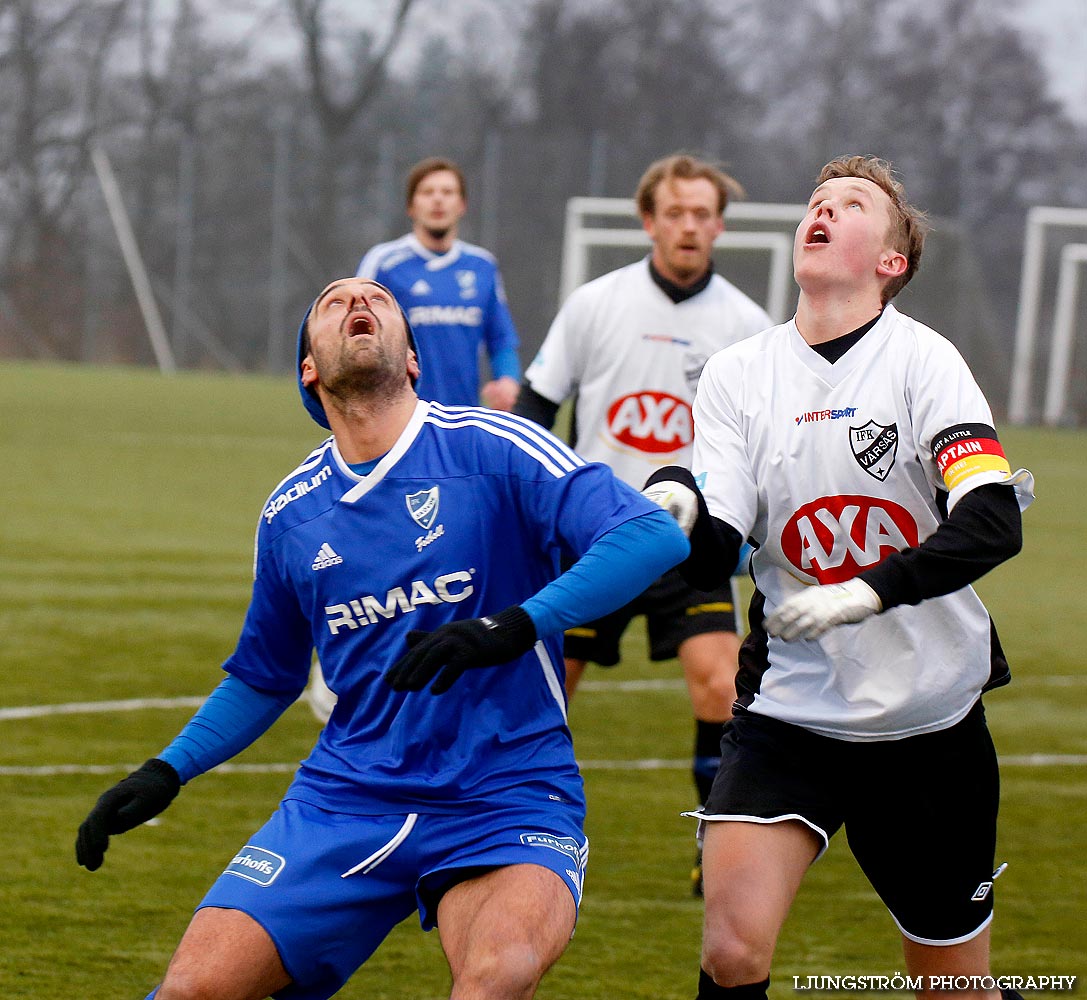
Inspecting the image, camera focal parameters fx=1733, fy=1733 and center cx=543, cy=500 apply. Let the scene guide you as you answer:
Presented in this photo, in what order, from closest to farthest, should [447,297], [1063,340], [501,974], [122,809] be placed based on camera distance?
1. [501,974]
2. [122,809]
3. [447,297]
4. [1063,340]

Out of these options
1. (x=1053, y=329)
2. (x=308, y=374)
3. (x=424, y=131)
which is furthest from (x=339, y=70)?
(x=308, y=374)

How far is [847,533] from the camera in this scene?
3.44 metres

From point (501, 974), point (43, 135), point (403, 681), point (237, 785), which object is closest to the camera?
point (501, 974)

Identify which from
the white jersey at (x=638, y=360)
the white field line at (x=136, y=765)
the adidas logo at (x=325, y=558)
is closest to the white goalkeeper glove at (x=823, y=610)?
the adidas logo at (x=325, y=558)

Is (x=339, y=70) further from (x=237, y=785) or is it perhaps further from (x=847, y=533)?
(x=847, y=533)

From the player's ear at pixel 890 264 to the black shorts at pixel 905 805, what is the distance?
0.91m

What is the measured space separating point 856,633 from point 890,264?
0.75 m

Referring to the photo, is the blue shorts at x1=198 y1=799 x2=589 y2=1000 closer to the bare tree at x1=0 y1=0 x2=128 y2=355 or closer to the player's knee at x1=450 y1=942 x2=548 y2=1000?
the player's knee at x1=450 y1=942 x2=548 y2=1000

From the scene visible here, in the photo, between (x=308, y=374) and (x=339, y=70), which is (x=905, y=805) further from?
(x=339, y=70)

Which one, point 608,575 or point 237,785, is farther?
point 237,785

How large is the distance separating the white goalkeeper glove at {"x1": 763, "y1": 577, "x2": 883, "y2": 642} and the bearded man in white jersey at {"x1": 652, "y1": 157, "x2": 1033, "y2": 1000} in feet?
0.94

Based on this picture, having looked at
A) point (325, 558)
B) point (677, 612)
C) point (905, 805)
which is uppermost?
point (325, 558)

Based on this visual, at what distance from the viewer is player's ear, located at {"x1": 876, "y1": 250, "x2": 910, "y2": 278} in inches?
138

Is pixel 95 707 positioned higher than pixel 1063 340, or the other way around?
pixel 1063 340
